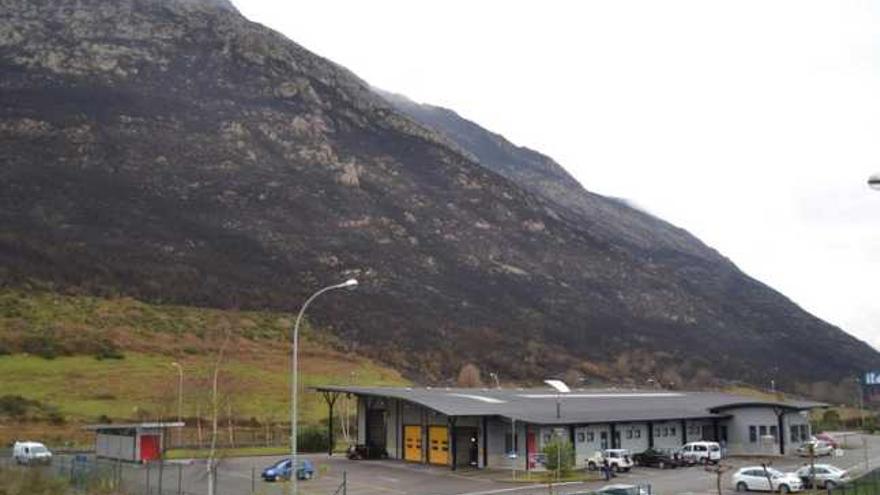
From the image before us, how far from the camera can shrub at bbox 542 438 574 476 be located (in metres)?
52.4

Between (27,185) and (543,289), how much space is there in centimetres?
9596

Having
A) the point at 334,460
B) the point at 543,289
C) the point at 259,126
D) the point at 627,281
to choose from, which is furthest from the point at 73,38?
the point at 334,460

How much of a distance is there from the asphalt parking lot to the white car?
31.1 inches

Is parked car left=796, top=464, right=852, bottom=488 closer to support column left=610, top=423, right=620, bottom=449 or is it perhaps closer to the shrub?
the shrub

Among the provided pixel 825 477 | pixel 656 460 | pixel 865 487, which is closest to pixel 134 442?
pixel 656 460

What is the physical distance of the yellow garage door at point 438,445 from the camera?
59.7 metres

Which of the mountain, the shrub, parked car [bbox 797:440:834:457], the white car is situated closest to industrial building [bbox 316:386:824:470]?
parked car [bbox 797:440:834:457]

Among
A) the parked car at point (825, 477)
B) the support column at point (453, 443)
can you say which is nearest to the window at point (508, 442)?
the support column at point (453, 443)

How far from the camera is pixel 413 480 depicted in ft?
168

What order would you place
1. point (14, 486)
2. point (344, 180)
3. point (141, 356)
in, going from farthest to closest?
point (344, 180) → point (141, 356) → point (14, 486)

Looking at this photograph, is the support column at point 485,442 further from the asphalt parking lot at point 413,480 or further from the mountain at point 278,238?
the mountain at point 278,238

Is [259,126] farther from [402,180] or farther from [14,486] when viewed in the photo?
[14,486]

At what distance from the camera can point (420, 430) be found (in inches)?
2437

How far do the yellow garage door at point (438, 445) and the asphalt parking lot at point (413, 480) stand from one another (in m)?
1.63
